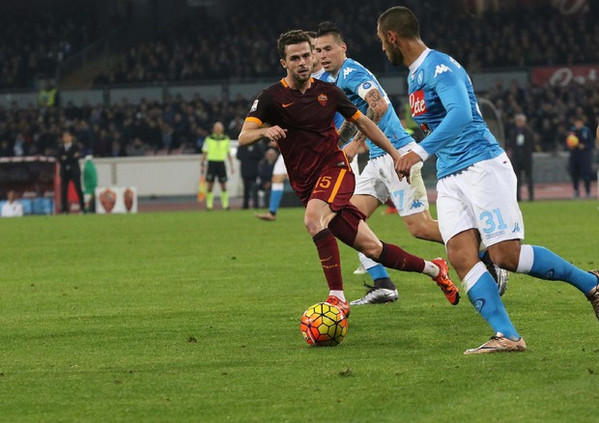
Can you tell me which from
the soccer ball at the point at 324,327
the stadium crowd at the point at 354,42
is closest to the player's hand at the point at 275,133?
the soccer ball at the point at 324,327

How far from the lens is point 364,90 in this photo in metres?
10.0

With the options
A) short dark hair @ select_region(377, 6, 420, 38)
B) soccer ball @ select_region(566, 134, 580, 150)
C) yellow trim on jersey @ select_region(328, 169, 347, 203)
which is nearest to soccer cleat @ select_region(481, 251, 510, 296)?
yellow trim on jersey @ select_region(328, 169, 347, 203)

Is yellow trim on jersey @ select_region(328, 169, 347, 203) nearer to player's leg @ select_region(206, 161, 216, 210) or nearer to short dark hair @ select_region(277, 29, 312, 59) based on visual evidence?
short dark hair @ select_region(277, 29, 312, 59)

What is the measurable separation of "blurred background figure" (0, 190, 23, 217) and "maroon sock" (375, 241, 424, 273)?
74.7 feet

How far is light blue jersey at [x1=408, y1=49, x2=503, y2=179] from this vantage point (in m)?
6.85

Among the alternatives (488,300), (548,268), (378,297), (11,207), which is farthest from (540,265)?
(11,207)

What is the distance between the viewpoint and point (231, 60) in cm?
4394

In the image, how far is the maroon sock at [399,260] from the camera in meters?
9.05

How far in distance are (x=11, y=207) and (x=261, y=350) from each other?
24414 mm

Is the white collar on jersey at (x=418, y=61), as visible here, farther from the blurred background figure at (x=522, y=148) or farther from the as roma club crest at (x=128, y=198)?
the as roma club crest at (x=128, y=198)

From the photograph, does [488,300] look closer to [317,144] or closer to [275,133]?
[275,133]

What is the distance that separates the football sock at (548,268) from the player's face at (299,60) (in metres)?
2.18

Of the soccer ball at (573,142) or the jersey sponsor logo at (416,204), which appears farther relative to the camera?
the soccer ball at (573,142)

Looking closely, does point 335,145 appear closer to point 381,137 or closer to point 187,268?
point 381,137
